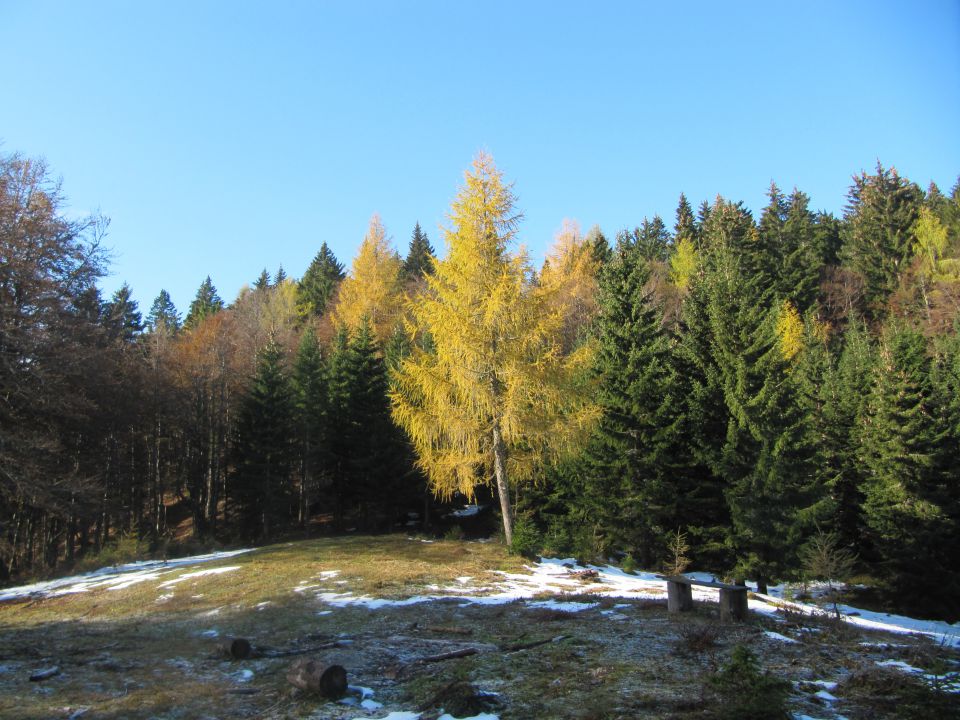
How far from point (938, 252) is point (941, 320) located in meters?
7.16

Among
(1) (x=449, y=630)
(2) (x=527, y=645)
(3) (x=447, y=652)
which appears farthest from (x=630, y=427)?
(3) (x=447, y=652)

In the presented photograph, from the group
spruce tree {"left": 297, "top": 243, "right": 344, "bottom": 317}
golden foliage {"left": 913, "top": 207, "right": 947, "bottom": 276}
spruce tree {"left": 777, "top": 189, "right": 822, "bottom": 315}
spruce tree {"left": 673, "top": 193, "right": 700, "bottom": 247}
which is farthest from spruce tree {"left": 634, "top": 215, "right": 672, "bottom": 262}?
spruce tree {"left": 297, "top": 243, "right": 344, "bottom": 317}

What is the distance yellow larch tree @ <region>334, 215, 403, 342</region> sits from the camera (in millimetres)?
45000

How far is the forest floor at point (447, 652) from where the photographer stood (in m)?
5.58

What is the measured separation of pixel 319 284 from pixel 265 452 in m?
36.9

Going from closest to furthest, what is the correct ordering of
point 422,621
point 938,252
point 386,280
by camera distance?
point 422,621 < point 938,252 < point 386,280

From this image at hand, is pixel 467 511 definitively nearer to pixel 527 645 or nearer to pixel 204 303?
pixel 527 645

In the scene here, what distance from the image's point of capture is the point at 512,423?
16391mm

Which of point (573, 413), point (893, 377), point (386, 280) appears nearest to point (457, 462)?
point (573, 413)

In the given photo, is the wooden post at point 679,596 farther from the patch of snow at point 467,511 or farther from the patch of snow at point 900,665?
the patch of snow at point 467,511

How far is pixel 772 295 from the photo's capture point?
44.0 m

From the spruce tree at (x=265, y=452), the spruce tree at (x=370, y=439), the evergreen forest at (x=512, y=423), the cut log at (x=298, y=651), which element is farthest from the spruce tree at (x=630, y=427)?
the spruce tree at (x=265, y=452)

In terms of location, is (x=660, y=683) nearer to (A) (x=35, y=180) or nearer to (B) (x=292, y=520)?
(A) (x=35, y=180)

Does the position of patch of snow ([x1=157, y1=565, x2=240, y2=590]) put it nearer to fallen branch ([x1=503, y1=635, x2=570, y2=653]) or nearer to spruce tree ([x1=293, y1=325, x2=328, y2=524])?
fallen branch ([x1=503, y1=635, x2=570, y2=653])
